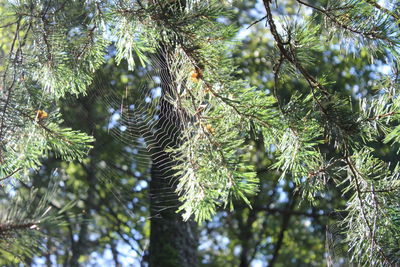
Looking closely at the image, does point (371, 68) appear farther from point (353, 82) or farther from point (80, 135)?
point (80, 135)

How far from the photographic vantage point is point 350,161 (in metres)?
1.21

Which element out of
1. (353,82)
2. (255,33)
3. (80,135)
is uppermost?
(255,33)

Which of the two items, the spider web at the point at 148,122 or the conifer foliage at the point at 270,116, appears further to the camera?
the spider web at the point at 148,122

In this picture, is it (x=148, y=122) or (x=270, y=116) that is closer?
(x=270, y=116)

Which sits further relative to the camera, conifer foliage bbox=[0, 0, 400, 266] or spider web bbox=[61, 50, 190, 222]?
spider web bbox=[61, 50, 190, 222]

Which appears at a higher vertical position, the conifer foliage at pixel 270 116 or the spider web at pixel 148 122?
the spider web at pixel 148 122

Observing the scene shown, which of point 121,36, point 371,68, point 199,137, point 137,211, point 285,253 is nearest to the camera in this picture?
point 199,137

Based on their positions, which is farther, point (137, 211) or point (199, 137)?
point (137, 211)

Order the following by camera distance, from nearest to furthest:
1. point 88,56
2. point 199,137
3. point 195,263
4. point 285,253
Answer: point 199,137 < point 88,56 < point 195,263 < point 285,253

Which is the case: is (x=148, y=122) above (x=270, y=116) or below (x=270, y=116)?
above

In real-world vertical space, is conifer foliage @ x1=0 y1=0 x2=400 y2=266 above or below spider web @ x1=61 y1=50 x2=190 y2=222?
below

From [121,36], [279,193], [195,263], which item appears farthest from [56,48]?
[279,193]

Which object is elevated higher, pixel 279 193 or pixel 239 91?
pixel 279 193

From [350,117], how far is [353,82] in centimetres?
402
